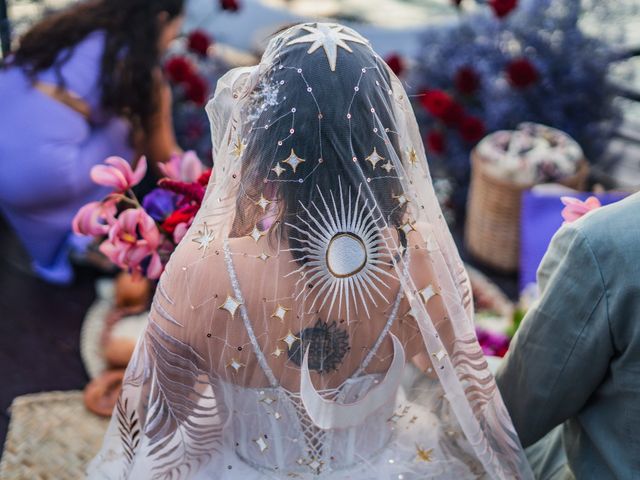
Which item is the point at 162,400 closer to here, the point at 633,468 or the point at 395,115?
the point at 395,115

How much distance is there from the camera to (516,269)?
293 centimetres

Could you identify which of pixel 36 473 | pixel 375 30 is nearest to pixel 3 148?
pixel 36 473

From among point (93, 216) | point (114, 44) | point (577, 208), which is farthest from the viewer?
point (114, 44)

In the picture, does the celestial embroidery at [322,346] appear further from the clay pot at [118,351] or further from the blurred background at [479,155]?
the clay pot at [118,351]

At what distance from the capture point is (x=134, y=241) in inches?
58.5

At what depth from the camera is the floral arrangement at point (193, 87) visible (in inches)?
106

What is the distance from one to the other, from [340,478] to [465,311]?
0.37 metres

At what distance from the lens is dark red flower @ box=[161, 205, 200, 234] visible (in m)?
1.43

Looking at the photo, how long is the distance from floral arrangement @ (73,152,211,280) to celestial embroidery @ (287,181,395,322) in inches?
15.2

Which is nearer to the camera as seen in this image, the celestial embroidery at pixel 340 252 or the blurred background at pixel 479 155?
the celestial embroidery at pixel 340 252

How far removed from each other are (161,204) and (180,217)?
12 cm

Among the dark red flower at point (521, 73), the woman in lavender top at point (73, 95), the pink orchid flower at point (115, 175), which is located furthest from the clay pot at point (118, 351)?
the dark red flower at point (521, 73)

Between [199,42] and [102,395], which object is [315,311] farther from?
[199,42]

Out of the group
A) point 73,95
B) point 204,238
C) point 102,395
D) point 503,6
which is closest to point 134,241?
point 204,238
